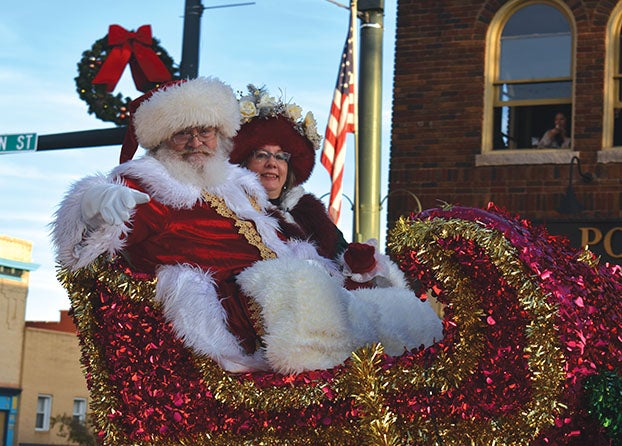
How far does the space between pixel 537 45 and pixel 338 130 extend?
2.93m

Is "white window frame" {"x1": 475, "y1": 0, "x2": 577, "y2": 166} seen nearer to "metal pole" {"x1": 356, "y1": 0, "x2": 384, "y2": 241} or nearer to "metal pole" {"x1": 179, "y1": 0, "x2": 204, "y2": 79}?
"metal pole" {"x1": 356, "y1": 0, "x2": 384, "y2": 241}

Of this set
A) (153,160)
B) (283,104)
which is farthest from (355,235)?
(153,160)

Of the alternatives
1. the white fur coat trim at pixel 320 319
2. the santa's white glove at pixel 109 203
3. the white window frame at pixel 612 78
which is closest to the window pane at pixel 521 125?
the white window frame at pixel 612 78

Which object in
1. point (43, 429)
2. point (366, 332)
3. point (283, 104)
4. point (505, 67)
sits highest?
point (505, 67)

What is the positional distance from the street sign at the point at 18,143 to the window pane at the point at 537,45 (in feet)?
18.2

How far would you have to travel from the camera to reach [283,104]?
18.6 ft

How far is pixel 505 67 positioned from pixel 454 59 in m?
0.63

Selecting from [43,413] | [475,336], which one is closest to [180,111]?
[475,336]

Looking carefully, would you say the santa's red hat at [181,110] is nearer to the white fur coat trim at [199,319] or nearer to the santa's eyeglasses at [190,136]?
the santa's eyeglasses at [190,136]

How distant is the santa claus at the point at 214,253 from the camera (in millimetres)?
4246

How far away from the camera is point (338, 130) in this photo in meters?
12.7

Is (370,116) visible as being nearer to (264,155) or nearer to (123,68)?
(123,68)

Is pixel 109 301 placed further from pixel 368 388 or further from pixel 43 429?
pixel 43 429

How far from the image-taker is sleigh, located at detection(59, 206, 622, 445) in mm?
3703
